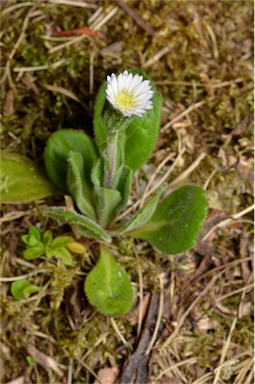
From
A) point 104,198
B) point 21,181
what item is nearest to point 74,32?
point 21,181

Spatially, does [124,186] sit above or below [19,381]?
above

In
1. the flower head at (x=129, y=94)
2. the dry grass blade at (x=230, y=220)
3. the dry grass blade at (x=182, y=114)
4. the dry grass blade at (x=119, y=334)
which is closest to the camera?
the flower head at (x=129, y=94)

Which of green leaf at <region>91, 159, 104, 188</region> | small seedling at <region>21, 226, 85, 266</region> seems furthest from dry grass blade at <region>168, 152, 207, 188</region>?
small seedling at <region>21, 226, 85, 266</region>

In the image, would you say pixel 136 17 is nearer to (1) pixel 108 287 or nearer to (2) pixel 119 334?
(1) pixel 108 287

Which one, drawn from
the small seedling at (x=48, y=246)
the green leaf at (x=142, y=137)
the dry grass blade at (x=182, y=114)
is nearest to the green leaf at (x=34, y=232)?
the small seedling at (x=48, y=246)

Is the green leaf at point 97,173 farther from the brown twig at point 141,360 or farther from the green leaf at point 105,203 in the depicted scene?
the brown twig at point 141,360

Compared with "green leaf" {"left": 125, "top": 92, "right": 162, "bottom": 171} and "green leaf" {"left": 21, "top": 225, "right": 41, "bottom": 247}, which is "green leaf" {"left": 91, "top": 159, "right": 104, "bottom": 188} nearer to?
"green leaf" {"left": 125, "top": 92, "right": 162, "bottom": 171}

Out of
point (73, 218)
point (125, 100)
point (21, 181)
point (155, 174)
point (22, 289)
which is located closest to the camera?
point (125, 100)
